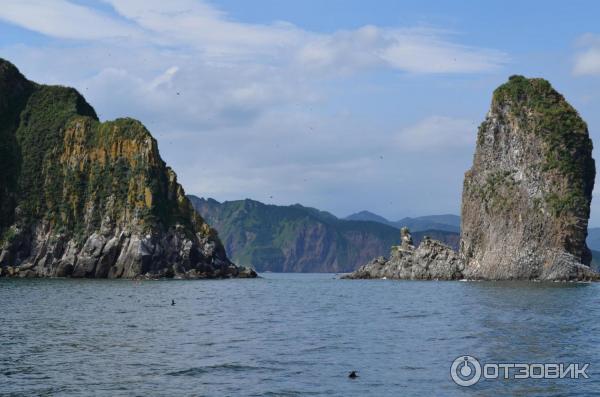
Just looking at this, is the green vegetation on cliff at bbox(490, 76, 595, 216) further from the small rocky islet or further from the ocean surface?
the ocean surface

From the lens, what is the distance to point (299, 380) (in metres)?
39.1

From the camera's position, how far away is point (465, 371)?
136 ft

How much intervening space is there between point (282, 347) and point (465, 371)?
1486 centimetres

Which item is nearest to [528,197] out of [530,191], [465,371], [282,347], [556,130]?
[530,191]

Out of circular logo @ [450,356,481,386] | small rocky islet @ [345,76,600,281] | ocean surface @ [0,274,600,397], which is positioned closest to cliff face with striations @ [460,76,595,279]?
small rocky islet @ [345,76,600,281]

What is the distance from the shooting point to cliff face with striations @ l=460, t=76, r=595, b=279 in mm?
172000

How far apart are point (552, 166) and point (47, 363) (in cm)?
Answer: 15693

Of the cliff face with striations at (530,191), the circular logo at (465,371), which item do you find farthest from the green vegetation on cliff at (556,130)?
the circular logo at (465,371)

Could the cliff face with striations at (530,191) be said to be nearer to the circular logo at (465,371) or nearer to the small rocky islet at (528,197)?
the small rocky islet at (528,197)

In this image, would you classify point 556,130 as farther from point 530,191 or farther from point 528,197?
point 528,197

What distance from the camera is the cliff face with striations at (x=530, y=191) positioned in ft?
564

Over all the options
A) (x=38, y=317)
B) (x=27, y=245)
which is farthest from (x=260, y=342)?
(x=27, y=245)

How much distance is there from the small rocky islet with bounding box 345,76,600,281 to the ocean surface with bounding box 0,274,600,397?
83864 mm

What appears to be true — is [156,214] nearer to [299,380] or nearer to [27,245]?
[27,245]
